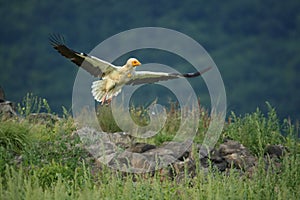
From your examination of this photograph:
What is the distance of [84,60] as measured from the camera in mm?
11586

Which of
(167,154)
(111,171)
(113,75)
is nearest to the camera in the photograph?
(111,171)

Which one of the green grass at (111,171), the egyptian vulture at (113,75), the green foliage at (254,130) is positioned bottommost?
the green grass at (111,171)

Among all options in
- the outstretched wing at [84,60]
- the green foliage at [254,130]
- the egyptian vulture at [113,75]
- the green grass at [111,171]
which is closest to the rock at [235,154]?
the green grass at [111,171]

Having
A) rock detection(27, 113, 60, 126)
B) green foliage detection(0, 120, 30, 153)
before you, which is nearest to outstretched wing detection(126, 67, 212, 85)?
rock detection(27, 113, 60, 126)

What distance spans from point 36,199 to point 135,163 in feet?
10.4

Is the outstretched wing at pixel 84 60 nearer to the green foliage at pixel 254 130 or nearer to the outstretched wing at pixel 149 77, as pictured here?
the outstretched wing at pixel 149 77

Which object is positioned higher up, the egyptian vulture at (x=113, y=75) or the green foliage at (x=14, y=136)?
the egyptian vulture at (x=113, y=75)

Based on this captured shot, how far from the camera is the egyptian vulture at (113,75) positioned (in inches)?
460

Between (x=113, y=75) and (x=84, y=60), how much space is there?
0.81 meters

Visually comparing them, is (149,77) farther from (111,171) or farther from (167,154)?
(111,171)

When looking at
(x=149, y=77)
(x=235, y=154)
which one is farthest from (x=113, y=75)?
(x=235, y=154)

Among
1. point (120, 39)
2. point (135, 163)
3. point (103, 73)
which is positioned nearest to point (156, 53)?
point (120, 39)

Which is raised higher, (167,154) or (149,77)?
(149,77)

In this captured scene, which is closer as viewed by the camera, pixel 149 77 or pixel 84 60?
pixel 84 60
